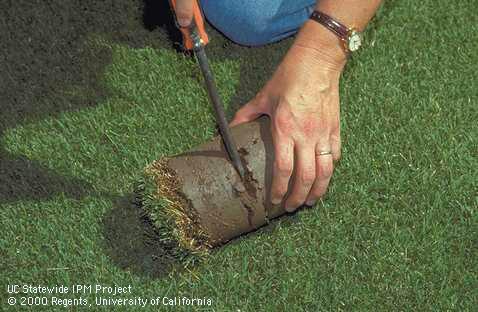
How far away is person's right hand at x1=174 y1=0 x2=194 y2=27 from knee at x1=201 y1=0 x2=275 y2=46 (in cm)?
83

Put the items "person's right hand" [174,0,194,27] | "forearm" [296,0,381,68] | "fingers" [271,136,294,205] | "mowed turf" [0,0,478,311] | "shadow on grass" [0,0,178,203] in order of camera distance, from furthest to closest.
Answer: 1. "shadow on grass" [0,0,178,203]
2. "mowed turf" [0,0,478,311]
3. "forearm" [296,0,381,68]
4. "fingers" [271,136,294,205]
5. "person's right hand" [174,0,194,27]

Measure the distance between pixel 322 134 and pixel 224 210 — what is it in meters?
0.39

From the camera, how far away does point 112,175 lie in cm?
262

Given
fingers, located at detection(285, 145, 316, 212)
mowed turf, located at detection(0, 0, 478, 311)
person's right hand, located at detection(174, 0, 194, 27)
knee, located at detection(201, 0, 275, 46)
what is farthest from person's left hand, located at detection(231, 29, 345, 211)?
knee, located at detection(201, 0, 275, 46)

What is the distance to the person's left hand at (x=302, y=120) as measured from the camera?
7.19ft

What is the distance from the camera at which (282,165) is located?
217cm

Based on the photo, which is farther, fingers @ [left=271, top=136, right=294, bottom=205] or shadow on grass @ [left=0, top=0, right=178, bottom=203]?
shadow on grass @ [left=0, top=0, right=178, bottom=203]

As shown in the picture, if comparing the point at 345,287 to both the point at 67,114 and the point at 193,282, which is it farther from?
the point at 67,114

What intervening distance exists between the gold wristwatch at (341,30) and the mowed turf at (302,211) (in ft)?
1.61

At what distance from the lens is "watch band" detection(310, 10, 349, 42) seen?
2285mm

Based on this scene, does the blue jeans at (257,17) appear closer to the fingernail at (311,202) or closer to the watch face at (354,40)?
the watch face at (354,40)

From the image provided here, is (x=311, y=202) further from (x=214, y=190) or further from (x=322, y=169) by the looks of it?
(x=214, y=190)

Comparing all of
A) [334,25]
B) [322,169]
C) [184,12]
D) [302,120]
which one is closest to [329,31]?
[334,25]

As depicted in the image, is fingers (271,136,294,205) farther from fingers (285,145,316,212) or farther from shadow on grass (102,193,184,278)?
shadow on grass (102,193,184,278)
